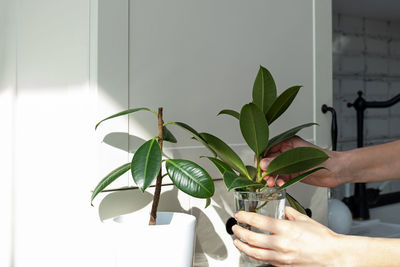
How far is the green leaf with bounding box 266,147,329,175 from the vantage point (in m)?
0.75

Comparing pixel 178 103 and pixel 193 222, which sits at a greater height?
pixel 178 103

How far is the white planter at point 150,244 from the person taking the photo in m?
0.72

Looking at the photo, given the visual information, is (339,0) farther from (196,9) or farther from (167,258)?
(167,258)

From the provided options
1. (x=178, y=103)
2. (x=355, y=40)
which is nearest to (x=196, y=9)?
(x=178, y=103)

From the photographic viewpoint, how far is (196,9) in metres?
0.98

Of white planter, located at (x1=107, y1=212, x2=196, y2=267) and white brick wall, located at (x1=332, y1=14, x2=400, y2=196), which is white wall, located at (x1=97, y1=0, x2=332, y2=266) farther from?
white brick wall, located at (x1=332, y1=14, x2=400, y2=196)

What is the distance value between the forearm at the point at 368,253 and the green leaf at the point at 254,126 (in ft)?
0.72

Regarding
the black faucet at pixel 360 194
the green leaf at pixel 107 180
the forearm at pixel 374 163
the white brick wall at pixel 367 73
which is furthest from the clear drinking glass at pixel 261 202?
the white brick wall at pixel 367 73

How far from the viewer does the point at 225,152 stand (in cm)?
81

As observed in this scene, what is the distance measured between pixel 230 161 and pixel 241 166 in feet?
0.08

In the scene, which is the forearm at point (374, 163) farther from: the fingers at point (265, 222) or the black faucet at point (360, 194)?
the black faucet at point (360, 194)

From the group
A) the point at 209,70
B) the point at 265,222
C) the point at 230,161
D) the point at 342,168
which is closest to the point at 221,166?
the point at 230,161

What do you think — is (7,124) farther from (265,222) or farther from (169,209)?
(265,222)

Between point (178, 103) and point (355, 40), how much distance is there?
49.8 inches
